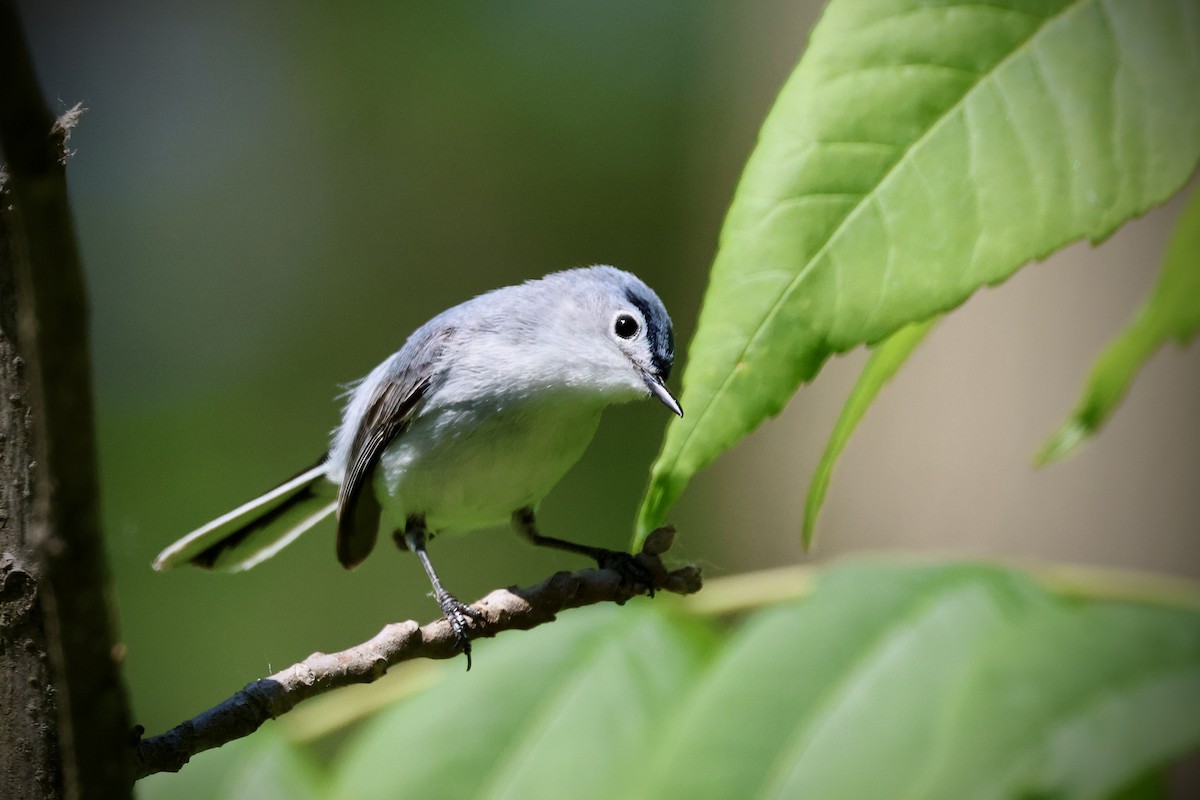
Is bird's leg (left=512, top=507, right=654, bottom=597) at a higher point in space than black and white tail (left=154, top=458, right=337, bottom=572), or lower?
lower

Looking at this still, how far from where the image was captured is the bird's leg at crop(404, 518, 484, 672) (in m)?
1.04

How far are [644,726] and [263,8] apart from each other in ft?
11.7

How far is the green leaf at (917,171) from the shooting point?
651mm

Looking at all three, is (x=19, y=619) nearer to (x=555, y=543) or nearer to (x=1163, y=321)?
A: (x=1163, y=321)

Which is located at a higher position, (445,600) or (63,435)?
(63,435)

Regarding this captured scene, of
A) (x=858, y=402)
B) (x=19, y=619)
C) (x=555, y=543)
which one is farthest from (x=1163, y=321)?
(x=555, y=543)

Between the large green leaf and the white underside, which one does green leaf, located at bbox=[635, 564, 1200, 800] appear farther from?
the white underside

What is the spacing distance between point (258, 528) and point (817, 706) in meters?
0.82

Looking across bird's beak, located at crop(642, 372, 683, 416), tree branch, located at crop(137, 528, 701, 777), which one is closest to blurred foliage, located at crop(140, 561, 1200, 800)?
tree branch, located at crop(137, 528, 701, 777)

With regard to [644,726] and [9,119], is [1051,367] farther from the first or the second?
[9,119]

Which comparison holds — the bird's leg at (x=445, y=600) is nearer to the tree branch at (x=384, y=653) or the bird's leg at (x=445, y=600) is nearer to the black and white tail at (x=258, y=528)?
the tree branch at (x=384, y=653)

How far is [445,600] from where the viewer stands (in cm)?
132

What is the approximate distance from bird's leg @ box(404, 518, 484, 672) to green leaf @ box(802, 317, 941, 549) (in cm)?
34

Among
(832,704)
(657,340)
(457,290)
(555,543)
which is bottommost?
(457,290)
